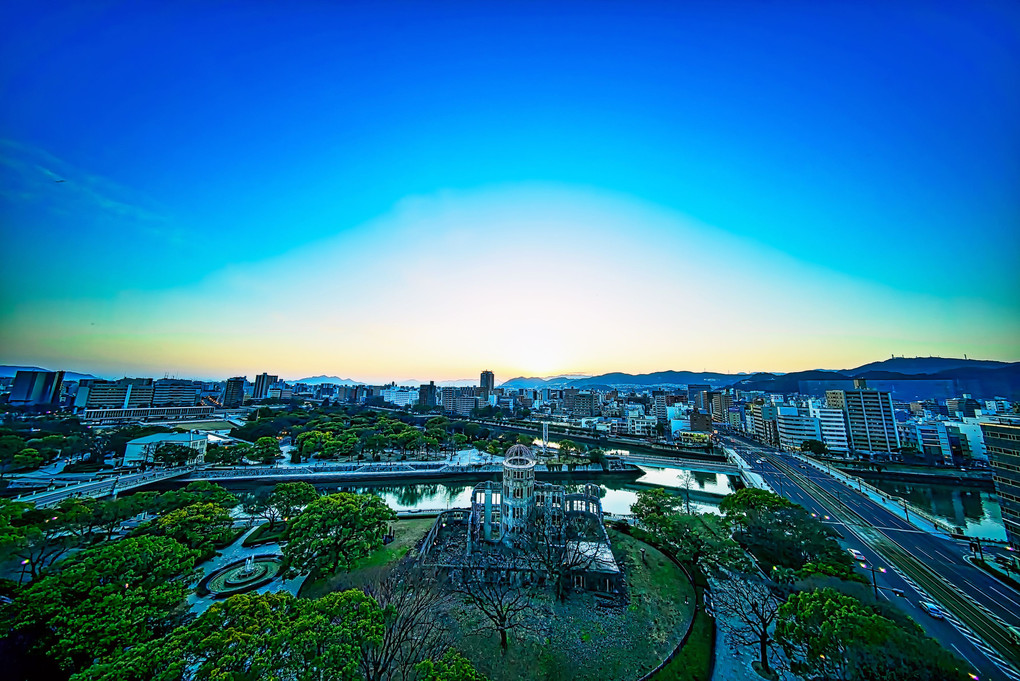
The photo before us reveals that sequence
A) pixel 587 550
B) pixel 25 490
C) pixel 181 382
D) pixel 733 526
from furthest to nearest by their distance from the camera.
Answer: pixel 181 382, pixel 25 490, pixel 733 526, pixel 587 550

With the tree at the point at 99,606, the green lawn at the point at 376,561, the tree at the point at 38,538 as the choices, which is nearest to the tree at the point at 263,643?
the tree at the point at 99,606

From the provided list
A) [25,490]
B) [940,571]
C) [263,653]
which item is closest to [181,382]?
[25,490]

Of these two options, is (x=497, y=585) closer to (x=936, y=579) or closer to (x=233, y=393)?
(x=936, y=579)

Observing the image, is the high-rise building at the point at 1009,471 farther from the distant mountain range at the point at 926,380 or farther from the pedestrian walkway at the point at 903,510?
the distant mountain range at the point at 926,380

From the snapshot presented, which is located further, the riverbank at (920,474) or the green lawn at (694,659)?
the riverbank at (920,474)

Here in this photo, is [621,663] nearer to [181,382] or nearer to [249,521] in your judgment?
[249,521]

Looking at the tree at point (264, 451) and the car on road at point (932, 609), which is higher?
the tree at point (264, 451)
